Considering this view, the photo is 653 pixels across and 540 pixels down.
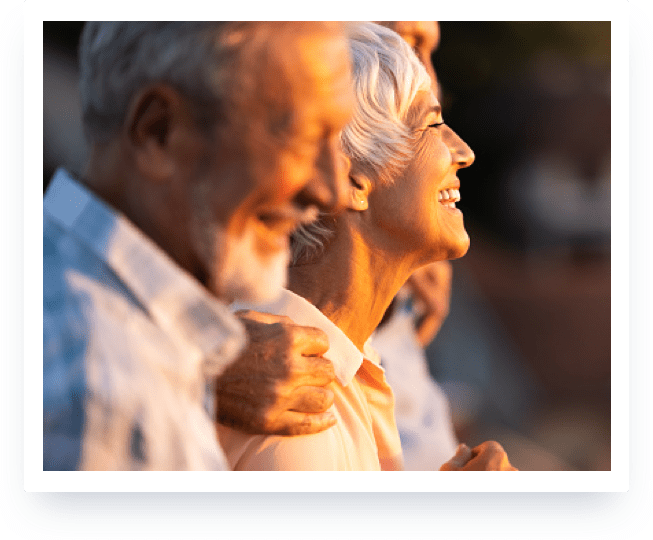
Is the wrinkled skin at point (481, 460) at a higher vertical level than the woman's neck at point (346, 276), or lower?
lower

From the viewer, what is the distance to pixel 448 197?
4.96 feet

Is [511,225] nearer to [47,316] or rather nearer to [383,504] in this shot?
[383,504]

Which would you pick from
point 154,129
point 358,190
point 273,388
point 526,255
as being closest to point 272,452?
point 273,388

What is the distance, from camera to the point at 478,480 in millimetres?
1529

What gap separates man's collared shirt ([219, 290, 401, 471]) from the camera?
1319 millimetres

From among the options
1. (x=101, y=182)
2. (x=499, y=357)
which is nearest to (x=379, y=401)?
(x=101, y=182)

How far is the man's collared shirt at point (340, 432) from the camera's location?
1319 mm

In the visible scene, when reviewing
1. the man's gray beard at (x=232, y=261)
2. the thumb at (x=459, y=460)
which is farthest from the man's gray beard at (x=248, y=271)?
the thumb at (x=459, y=460)

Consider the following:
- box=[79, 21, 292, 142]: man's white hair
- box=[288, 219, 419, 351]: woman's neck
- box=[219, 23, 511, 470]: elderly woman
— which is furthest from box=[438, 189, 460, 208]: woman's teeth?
box=[79, 21, 292, 142]: man's white hair

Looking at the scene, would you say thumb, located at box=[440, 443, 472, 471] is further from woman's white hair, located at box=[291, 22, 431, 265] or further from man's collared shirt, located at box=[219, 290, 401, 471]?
woman's white hair, located at box=[291, 22, 431, 265]

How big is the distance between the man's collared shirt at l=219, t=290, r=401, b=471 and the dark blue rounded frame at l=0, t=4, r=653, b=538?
0.08 metres

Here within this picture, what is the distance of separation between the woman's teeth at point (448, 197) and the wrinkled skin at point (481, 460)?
535 millimetres

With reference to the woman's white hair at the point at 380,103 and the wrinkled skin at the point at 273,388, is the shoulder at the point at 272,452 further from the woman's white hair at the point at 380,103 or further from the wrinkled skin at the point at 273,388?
the woman's white hair at the point at 380,103

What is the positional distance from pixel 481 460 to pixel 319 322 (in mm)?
492
